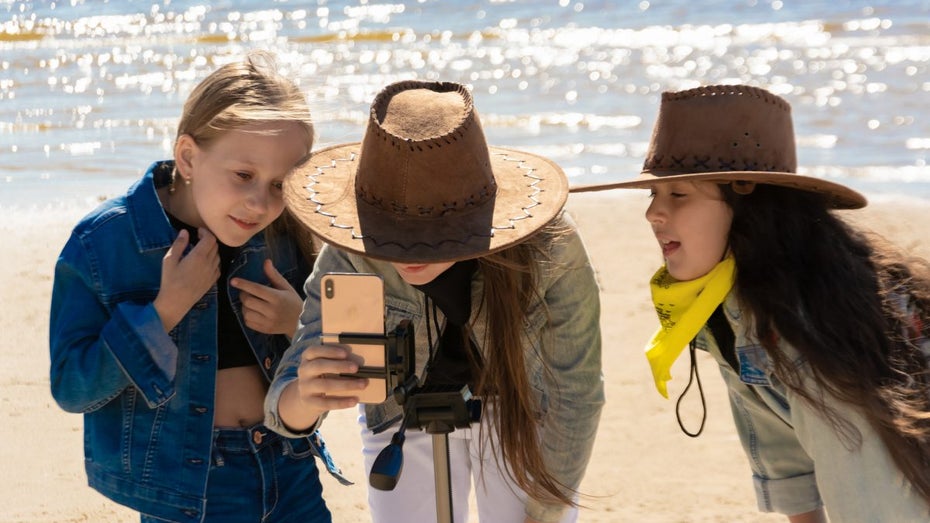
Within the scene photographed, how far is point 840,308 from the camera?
2236 millimetres

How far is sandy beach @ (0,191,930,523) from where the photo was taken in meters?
3.79

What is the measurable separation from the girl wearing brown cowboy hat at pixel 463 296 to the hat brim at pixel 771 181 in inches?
7.3

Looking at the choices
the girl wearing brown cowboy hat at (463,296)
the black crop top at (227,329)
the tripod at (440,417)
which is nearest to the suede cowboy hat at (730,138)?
the girl wearing brown cowboy hat at (463,296)

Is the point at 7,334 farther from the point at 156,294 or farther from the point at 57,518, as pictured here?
the point at 156,294

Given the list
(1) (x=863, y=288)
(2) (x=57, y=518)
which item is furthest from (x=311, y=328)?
(2) (x=57, y=518)

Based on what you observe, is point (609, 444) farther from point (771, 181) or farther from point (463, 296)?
point (771, 181)

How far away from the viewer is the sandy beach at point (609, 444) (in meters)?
3.79

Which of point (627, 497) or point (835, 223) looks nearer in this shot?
point (835, 223)

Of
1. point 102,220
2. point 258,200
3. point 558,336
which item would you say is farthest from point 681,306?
point 102,220

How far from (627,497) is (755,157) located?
6.19 ft

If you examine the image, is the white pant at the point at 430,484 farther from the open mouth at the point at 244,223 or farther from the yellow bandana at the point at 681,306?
the open mouth at the point at 244,223

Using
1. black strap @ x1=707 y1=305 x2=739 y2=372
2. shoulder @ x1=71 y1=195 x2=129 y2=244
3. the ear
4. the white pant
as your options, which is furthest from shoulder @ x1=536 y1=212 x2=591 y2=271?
shoulder @ x1=71 y1=195 x2=129 y2=244

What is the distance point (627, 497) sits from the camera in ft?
12.8

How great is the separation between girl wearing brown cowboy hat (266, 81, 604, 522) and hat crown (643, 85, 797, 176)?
0.29 metres
